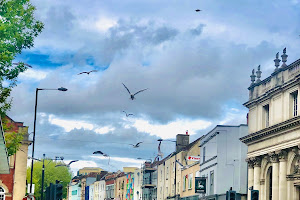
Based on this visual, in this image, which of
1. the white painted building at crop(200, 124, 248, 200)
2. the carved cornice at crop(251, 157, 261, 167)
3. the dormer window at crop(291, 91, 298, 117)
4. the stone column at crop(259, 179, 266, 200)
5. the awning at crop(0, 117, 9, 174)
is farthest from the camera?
the white painted building at crop(200, 124, 248, 200)

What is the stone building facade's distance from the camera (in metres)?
53.1

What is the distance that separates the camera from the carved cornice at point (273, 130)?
51459 millimetres

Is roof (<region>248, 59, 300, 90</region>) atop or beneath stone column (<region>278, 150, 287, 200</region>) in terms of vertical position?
atop

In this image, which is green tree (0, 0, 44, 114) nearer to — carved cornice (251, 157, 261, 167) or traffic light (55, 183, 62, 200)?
traffic light (55, 183, 62, 200)

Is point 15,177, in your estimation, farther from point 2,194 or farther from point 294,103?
point 294,103

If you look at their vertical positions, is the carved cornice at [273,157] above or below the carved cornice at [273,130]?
below

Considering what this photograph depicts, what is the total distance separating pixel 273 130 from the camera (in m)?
56.2

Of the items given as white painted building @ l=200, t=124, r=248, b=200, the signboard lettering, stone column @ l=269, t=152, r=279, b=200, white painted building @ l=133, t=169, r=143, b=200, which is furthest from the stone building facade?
white painted building @ l=133, t=169, r=143, b=200

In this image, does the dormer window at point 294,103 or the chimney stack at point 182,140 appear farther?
the chimney stack at point 182,140

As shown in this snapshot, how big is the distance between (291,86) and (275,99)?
4.19 metres

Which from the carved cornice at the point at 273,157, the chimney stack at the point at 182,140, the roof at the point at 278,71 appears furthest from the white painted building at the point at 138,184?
the carved cornice at the point at 273,157

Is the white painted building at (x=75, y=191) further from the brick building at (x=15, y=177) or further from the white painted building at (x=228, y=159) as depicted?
the white painted building at (x=228, y=159)

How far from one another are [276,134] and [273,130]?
1.47 feet

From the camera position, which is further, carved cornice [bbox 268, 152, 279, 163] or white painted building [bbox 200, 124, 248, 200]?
white painted building [bbox 200, 124, 248, 200]
